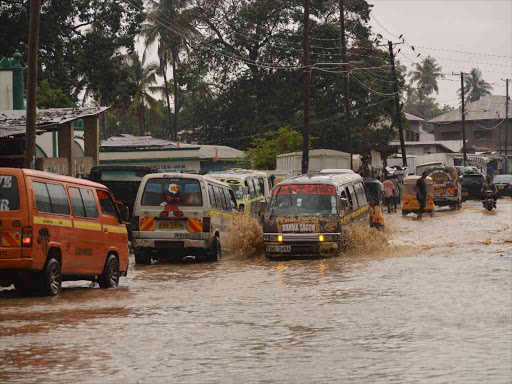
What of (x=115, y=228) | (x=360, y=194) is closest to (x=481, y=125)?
(x=360, y=194)

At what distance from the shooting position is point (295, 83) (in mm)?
72688

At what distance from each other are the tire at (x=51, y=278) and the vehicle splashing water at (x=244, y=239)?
346 inches

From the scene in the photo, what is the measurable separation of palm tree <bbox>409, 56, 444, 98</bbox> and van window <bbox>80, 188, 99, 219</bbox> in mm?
138375

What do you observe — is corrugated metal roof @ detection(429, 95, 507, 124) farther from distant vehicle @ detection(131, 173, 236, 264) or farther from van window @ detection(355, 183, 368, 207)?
distant vehicle @ detection(131, 173, 236, 264)

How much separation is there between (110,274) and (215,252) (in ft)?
17.8

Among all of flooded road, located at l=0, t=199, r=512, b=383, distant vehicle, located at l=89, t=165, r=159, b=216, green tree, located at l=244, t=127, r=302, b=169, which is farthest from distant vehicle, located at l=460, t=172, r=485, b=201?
flooded road, located at l=0, t=199, r=512, b=383

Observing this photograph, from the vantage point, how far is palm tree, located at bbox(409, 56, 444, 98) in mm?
152750

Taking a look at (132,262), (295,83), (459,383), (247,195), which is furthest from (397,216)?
(459,383)

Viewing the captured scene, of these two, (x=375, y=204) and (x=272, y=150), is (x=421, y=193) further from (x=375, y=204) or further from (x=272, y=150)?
(x=272, y=150)

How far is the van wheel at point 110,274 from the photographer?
58.8ft

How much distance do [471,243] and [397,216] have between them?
17.7m

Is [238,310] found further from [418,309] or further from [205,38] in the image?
[205,38]

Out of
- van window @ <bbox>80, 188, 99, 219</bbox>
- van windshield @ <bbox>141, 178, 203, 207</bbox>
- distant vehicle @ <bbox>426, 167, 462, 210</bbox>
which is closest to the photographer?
van window @ <bbox>80, 188, 99, 219</bbox>

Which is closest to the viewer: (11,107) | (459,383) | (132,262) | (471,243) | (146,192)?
(459,383)
